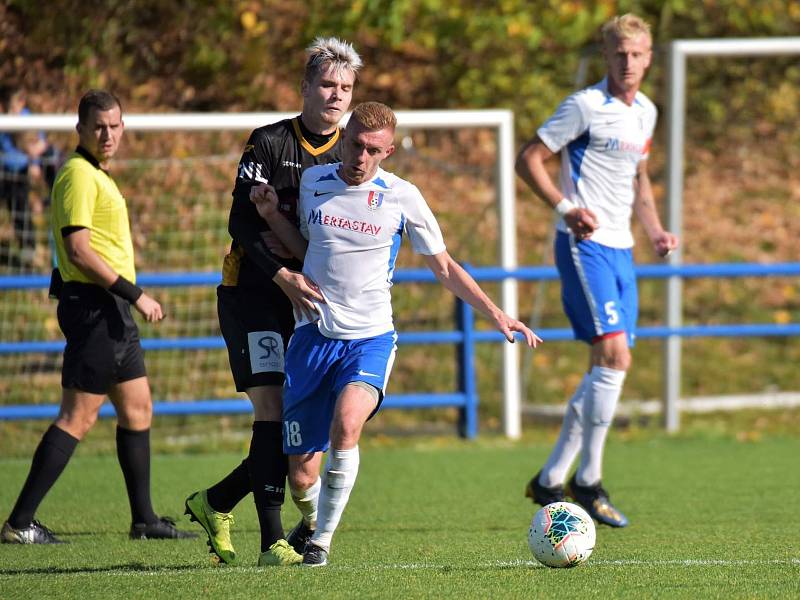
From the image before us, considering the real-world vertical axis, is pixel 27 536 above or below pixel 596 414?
below

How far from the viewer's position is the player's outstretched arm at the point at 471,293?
17.1 ft

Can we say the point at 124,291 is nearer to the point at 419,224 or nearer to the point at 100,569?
the point at 100,569

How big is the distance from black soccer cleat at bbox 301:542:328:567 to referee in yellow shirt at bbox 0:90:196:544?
1.40 meters

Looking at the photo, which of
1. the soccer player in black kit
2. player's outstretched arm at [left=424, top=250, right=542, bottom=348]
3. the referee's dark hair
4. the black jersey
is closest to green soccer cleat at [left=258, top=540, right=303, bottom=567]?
the soccer player in black kit

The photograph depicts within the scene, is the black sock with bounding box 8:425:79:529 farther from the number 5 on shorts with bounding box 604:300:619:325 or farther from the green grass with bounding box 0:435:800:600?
the number 5 on shorts with bounding box 604:300:619:325

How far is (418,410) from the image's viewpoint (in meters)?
12.5

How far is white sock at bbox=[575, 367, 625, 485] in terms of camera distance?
6.74 meters

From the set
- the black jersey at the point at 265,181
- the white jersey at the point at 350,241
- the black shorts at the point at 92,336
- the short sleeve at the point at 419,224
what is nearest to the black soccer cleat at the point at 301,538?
the white jersey at the point at 350,241

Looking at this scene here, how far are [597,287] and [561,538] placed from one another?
1957 millimetres

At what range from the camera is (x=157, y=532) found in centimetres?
632

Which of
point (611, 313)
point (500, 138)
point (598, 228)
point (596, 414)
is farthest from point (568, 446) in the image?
point (500, 138)

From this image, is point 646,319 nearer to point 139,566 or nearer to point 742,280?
point 742,280

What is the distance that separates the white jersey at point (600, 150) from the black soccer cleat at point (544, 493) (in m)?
1.31

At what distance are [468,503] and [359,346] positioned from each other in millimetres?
2560
